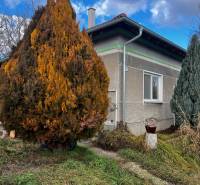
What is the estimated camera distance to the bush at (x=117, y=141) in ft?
24.2

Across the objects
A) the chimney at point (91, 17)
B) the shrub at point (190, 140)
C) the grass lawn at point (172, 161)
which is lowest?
the grass lawn at point (172, 161)

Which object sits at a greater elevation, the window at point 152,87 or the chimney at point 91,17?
the chimney at point 91,17

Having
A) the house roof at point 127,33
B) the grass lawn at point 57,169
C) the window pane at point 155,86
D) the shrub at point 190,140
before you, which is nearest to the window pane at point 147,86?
the window pane at point 155,86

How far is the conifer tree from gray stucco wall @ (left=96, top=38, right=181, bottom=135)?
1.10 m

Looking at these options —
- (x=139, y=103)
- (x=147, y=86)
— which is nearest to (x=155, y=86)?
(x=147, y=86)

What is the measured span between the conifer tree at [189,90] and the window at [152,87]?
3.10ft

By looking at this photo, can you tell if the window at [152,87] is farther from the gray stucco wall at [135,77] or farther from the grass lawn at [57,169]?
the grass lawn at [57,169]

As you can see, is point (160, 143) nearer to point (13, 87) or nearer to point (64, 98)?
point (64, 98)

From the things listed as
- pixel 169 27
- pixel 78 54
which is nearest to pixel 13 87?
pixel 78 54

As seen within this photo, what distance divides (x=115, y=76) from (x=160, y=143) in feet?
9.62

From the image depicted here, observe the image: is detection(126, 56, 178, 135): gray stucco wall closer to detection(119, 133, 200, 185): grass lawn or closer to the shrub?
detection(119, 133, 200, 185): grass lawn

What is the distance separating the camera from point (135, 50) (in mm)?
10453

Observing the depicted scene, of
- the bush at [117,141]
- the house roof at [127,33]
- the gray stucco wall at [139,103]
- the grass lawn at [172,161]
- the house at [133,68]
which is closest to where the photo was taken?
the grass lawn at [172,161]

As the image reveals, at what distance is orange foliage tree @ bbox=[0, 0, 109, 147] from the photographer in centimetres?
537
